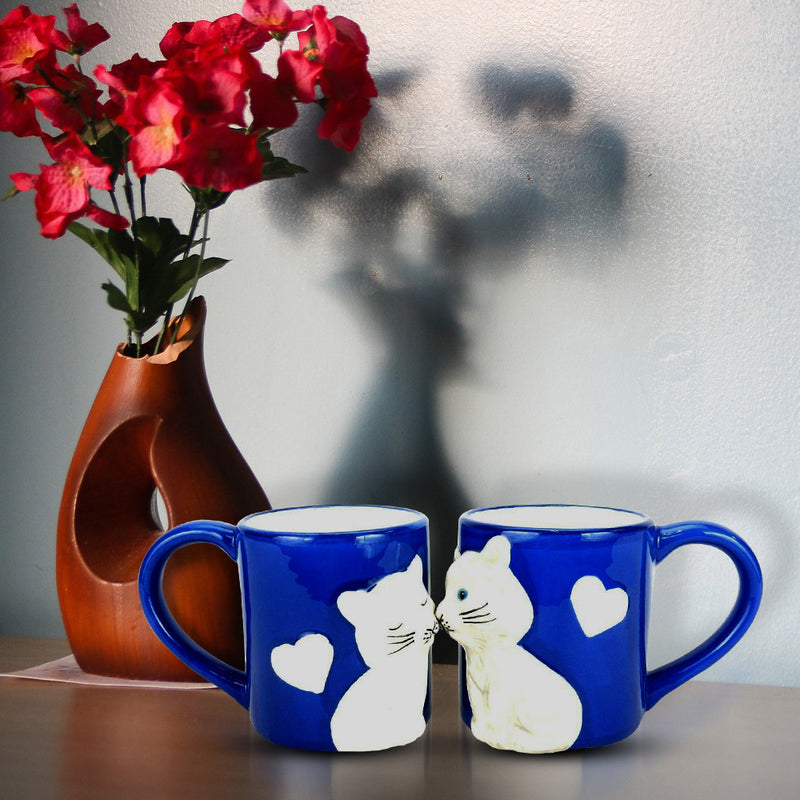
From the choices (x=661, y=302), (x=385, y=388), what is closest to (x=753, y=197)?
(x=661, y=302)

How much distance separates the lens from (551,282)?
69 cm

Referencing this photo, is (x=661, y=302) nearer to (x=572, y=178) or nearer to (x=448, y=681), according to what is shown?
(x=572, y=178)

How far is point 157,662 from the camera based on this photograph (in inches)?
24.6

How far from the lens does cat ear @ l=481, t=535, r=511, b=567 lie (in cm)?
51

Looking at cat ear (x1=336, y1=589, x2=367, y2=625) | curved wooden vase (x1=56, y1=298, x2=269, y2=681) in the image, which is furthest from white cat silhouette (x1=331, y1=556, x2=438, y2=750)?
curved wooden vase (x1=56, y1=298, x2=269, y2=681)

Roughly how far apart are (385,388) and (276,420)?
0.32 feet

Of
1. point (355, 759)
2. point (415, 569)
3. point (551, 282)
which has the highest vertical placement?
point (551, 282)

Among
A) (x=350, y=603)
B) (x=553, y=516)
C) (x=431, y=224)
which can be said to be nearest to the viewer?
(x=350, y=603)

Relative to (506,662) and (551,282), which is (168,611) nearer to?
(506,662)

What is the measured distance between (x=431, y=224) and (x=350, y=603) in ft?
1.10

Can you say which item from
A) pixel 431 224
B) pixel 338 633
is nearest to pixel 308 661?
pixel 338 633

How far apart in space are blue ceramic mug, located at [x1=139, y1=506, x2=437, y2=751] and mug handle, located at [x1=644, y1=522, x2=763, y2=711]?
142 mm

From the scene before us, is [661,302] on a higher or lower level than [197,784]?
higher

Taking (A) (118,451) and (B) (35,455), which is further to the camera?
(B) (35,455)
